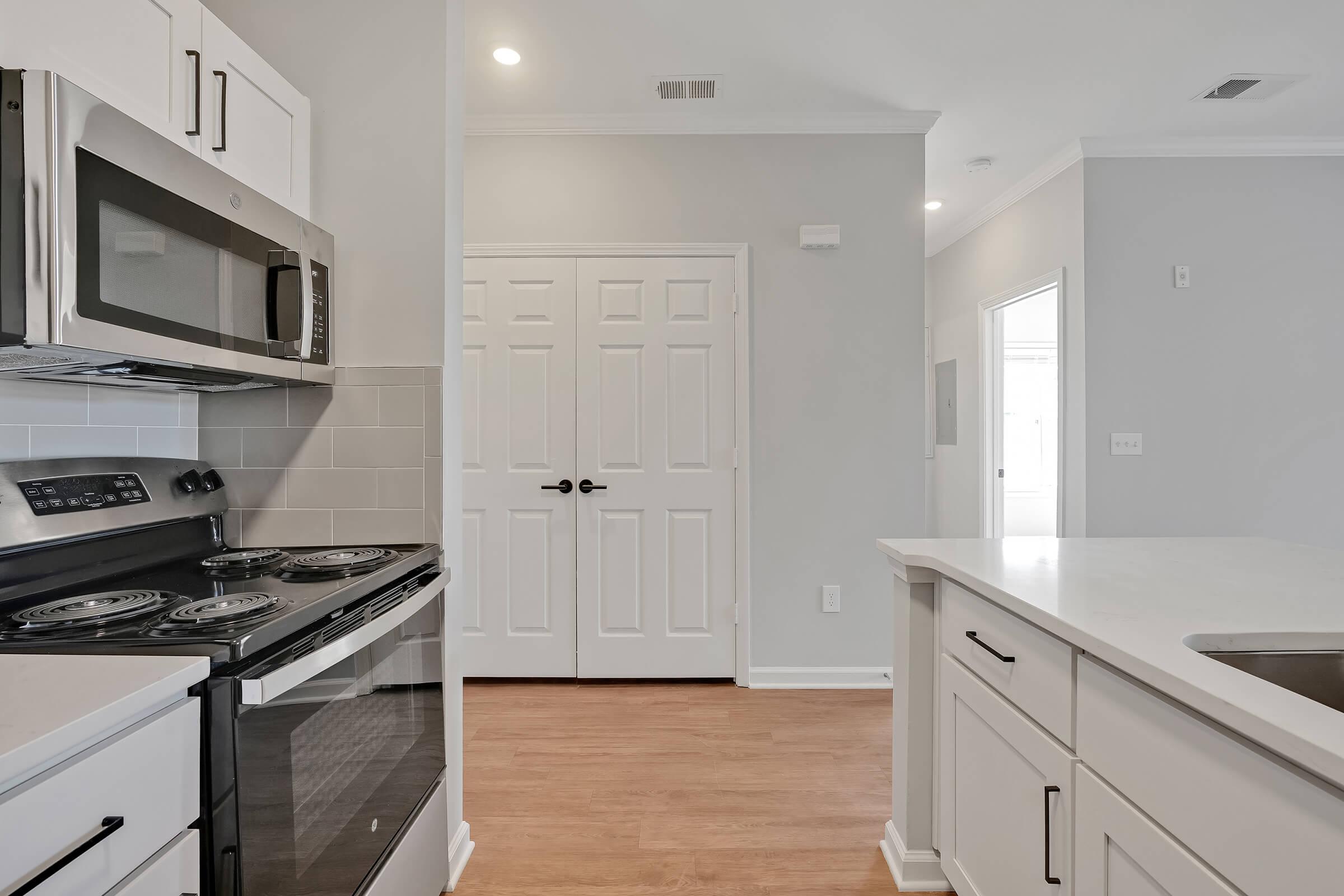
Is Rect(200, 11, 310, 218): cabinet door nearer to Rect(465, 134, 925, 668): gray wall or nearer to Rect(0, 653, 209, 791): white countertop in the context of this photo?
Rect(0, 653, 209, 791): white countertop

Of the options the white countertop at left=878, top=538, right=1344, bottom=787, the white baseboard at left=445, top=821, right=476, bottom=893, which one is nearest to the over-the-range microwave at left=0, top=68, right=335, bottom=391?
the white baseboard at left=445, top=821, right=476, bottom=893

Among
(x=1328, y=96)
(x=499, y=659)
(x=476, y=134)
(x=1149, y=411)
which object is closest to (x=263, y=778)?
(x=499, y=659)

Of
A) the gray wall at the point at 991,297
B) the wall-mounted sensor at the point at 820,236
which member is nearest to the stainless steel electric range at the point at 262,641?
the wall-mounted sensor at the point at 820,236

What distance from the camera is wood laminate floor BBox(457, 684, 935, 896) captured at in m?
1.76

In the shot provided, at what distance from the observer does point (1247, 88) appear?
9.68 feet

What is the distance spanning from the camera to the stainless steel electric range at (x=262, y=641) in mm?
933

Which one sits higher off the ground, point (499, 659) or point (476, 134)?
point (476, 134)

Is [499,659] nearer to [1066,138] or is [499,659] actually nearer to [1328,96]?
[1066,138]

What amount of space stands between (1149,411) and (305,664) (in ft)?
12.8

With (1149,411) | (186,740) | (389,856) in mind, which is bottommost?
(389,856)

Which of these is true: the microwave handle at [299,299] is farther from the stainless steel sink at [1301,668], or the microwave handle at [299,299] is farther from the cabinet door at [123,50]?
the stainless steel sink at [1301,668]

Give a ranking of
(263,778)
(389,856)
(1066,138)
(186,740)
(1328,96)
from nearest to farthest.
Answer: (186,740), (263,778), (389,856), (1328,96), (1066,138)

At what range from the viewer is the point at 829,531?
10.3 feet

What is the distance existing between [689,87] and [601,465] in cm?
168
